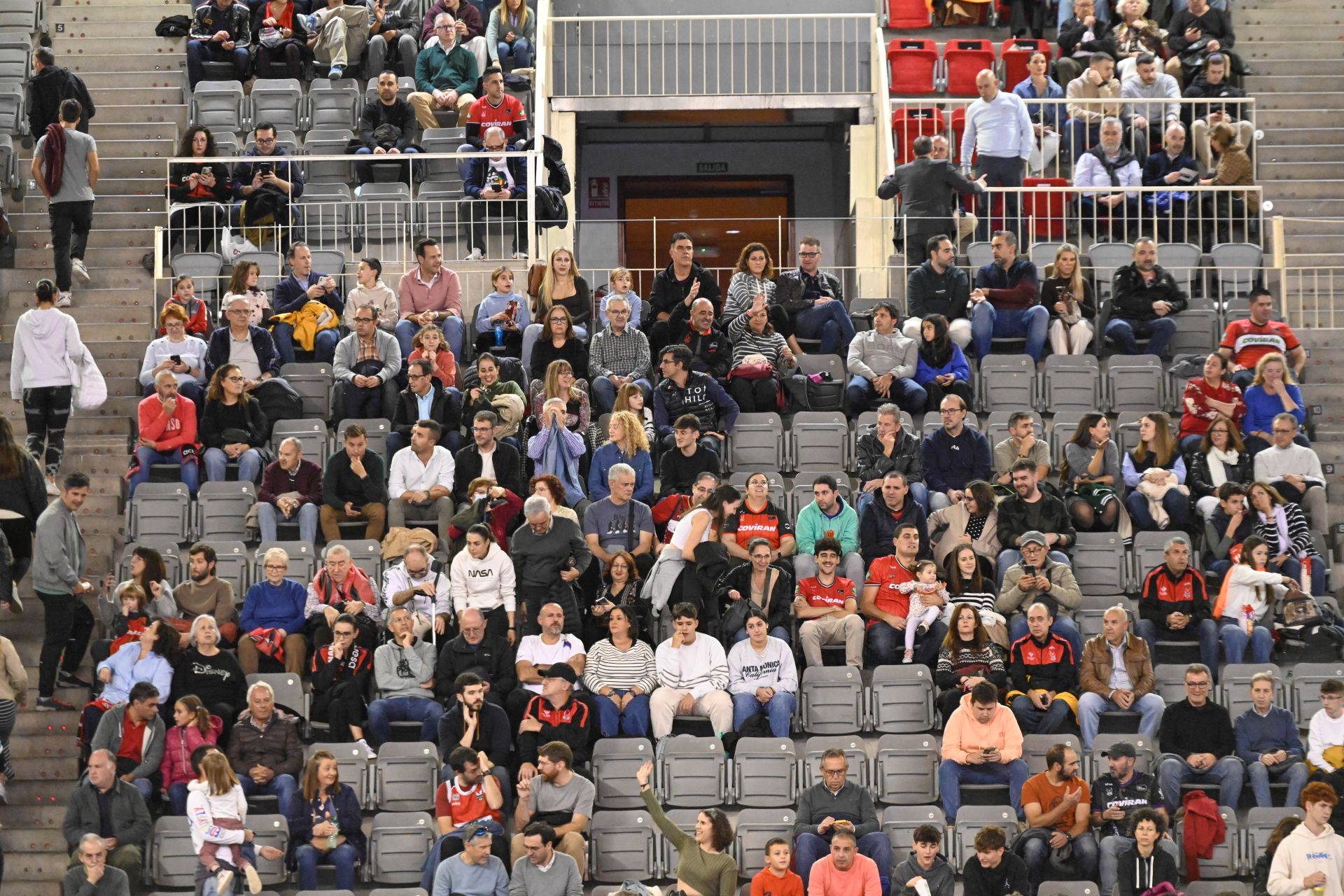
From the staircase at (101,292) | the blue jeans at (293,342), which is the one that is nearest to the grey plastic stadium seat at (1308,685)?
the blue jeans at (293,342)

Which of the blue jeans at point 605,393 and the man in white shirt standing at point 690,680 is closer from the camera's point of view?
the man in white shirt standing at point 690,680

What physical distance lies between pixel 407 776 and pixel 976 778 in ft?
10.3

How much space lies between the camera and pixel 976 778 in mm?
12828

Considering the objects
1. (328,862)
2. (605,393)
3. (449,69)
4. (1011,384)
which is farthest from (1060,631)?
(449,69)

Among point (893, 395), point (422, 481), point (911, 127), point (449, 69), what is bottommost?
point (422, 481)

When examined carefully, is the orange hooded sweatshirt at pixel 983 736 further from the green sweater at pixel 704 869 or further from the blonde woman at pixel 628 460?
the blonde woman at pixel 628 460

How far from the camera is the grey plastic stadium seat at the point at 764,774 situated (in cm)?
1290

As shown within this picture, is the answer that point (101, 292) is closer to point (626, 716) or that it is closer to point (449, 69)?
point (449, 69)

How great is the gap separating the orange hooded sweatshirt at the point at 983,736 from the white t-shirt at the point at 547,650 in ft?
7.12

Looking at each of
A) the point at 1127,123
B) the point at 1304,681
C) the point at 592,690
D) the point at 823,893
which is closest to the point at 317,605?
the point at 592,690

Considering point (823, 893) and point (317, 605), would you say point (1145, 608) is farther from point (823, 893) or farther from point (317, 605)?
point (317, 605)

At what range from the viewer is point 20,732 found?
13594mm

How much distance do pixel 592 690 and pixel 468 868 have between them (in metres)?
A: 1.51

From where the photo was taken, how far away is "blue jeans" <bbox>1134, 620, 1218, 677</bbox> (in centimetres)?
1372
